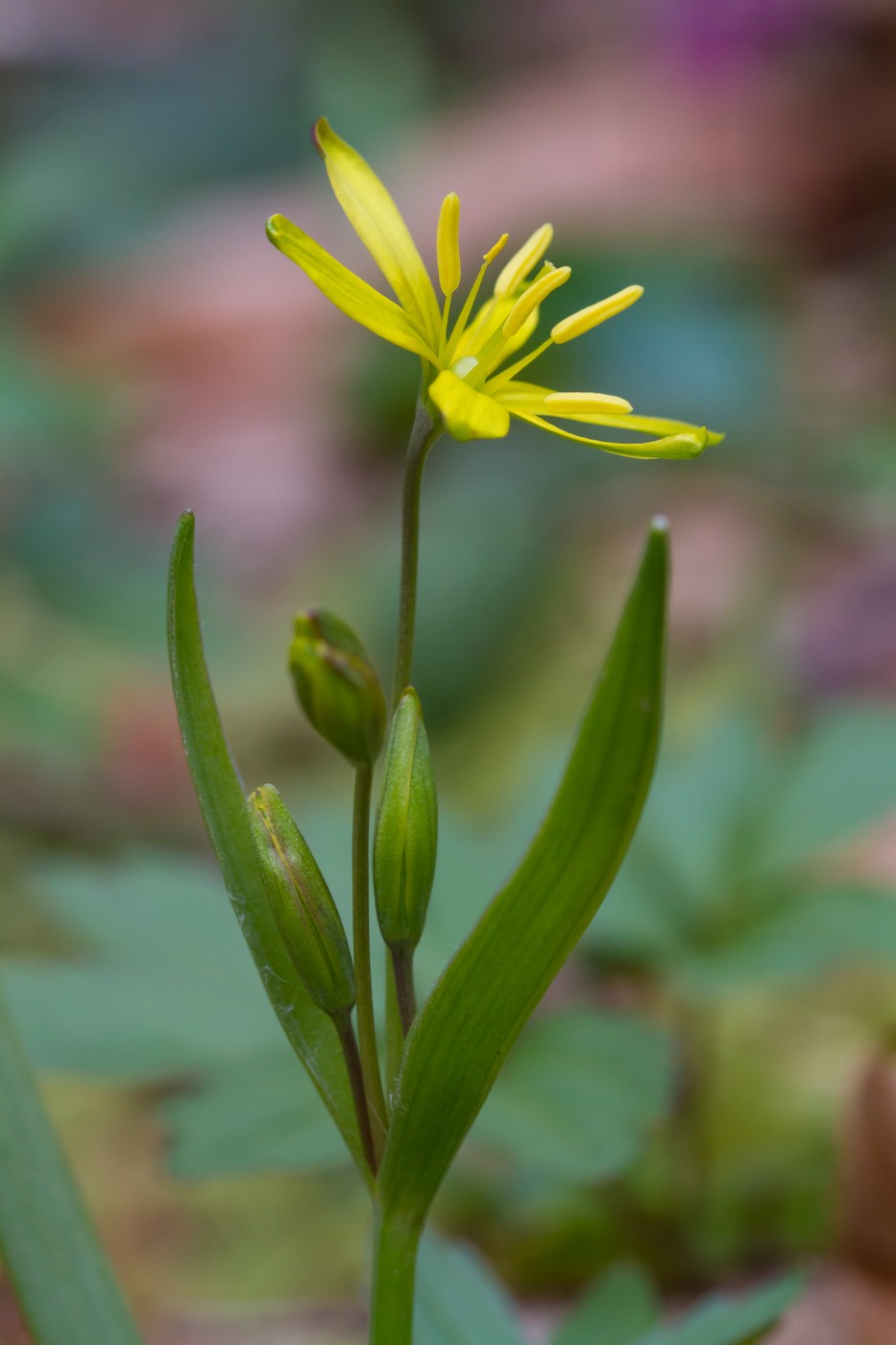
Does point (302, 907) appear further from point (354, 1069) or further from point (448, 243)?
point (448, 243)

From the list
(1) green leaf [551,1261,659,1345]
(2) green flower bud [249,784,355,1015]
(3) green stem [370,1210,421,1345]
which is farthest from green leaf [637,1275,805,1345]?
(2) green flower bud [249,784,355,1015]

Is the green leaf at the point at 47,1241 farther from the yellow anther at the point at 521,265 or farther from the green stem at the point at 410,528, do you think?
the yellow anther at the point at 521,265

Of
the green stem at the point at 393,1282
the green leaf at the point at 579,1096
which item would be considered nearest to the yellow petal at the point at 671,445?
the green stem at the point at 393,1282

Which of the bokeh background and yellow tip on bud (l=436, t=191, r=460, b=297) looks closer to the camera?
yellow tip on bud (l=436, t=191, r=460, b=297)

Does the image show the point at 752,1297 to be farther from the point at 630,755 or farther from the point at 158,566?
the point at 158,566

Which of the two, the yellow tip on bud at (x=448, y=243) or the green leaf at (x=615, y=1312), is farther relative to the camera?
the green leaf at (x=615, y=1312)

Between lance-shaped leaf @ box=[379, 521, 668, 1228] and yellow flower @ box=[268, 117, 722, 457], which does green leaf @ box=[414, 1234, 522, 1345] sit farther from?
yellow flower @ box=[268, 117, 722, 457]
